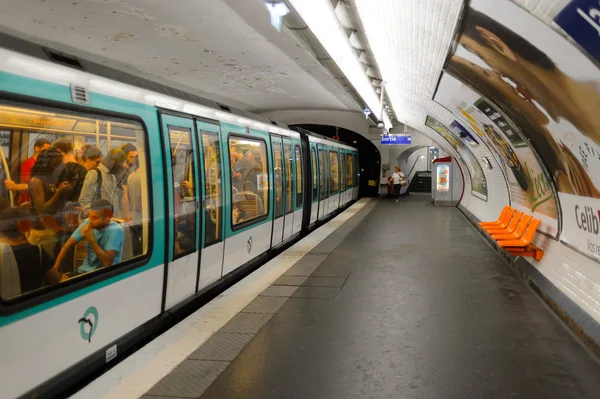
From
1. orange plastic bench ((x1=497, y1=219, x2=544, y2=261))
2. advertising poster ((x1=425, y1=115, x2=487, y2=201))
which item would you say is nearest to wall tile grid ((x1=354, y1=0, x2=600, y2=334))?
orange plastic bench ((x1=497, y1=219, x2=544, y2=261))

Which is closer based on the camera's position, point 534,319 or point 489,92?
point 534,319

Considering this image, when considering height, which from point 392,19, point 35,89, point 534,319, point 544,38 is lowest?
point 534,319

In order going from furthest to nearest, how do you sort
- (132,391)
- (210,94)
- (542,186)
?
(210,94) < (542,186) < (132,391)

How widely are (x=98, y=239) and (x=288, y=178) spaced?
599cm

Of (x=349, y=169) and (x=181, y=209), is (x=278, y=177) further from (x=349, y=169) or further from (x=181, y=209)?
(x=349, y=169)

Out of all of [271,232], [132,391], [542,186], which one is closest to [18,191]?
[132,391]

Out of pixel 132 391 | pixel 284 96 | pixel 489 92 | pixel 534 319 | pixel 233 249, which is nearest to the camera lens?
pixel 132 391

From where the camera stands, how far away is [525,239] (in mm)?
7574

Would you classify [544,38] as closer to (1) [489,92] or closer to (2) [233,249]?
(1) [489,92]

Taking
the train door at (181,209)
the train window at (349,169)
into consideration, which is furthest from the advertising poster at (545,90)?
the train window at (349,169)

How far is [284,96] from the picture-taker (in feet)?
62.8

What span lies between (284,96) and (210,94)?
278cm

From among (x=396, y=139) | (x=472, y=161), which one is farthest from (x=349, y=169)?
(x=472, y=161)

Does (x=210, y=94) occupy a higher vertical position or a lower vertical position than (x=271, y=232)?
higher
